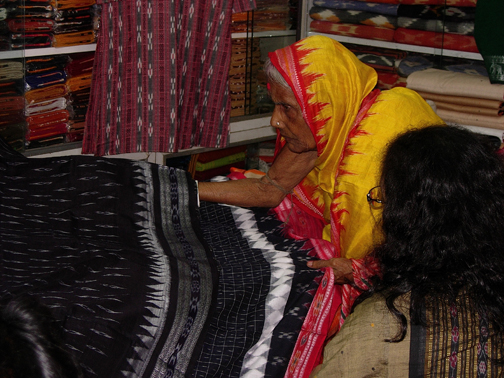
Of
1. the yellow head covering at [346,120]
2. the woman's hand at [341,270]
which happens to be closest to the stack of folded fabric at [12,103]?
the yellow head covering at [346,120]

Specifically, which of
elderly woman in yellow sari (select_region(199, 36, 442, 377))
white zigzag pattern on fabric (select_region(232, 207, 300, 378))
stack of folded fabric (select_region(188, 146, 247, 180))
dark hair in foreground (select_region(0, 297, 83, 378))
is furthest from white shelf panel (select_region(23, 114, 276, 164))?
dark hair in foreground (select_region(0, 297, 83, 378))

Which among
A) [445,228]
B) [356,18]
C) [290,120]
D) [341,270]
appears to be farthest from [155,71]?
[445,228]

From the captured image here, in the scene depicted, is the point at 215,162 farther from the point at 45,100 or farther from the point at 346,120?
the point at 346,120

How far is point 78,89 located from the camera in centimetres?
Answer: 314

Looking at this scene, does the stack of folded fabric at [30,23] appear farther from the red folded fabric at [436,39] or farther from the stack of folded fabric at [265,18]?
the red folded fabric at [436,39]

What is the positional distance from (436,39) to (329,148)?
1853 millimetres

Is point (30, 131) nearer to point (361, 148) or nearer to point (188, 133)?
point (188, 133)

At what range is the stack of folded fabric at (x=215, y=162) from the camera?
387 cm

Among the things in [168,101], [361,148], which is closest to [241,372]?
[361,148]

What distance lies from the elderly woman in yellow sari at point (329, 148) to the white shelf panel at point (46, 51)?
4.68 feet

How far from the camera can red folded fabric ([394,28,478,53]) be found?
3.32 m

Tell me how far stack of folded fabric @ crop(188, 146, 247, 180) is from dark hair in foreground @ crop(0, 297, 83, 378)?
9.85 ft

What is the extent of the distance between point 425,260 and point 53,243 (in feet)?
3.16

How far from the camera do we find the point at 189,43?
10.4 ft
